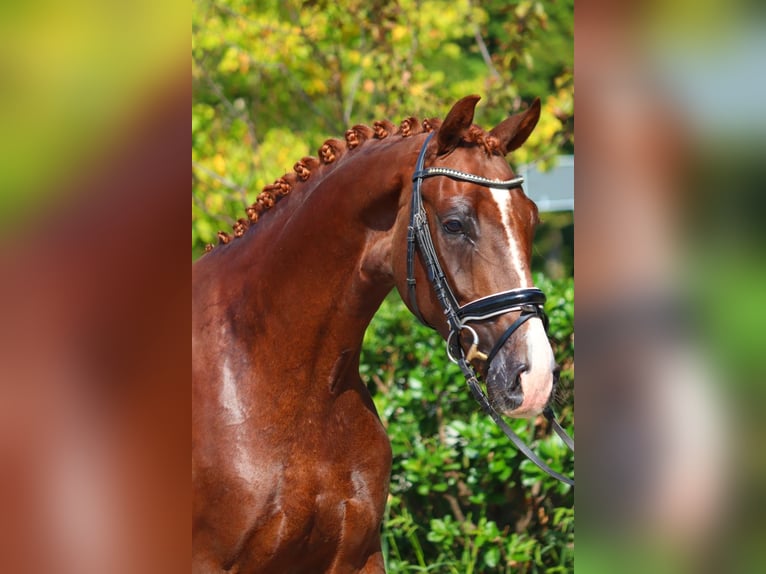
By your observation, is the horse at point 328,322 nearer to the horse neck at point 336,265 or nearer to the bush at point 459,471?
the horse neck at point 336,265

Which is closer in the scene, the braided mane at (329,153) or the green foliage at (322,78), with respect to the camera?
the braided mane at (329,153)

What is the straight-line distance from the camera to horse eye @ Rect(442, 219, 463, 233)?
262 centimetres

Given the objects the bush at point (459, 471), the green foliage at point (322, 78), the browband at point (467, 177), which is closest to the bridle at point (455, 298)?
the browband at point (467, 177)

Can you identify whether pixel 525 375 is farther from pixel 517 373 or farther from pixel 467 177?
pixel 467 177

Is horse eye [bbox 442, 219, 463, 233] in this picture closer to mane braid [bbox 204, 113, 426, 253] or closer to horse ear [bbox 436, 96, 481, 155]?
horse ear [bbox 436, 96, 481, 155]

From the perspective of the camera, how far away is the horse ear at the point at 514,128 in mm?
2889

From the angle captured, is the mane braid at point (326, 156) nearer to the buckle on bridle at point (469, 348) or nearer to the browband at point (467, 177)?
the browband at point (467, 177)

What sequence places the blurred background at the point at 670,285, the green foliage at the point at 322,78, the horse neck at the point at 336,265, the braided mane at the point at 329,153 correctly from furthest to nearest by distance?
the green foliage at the point at 322,78 < the braided mane at the point at 329,153 < the horse neck at the point at 336,265 < the blurred background at the point at 670,285

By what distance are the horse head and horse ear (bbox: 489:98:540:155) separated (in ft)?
0.25

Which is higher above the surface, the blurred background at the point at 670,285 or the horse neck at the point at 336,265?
the blurred background at the point at 670,285

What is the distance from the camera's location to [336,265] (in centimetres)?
288

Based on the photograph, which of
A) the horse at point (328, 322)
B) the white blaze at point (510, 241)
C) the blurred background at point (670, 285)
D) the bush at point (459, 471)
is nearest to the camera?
the blurred background at point (670, 285)

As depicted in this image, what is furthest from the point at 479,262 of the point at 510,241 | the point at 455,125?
the point at 455,125

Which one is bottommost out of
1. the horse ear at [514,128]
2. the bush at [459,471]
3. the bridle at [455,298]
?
the bush at [459,471]
